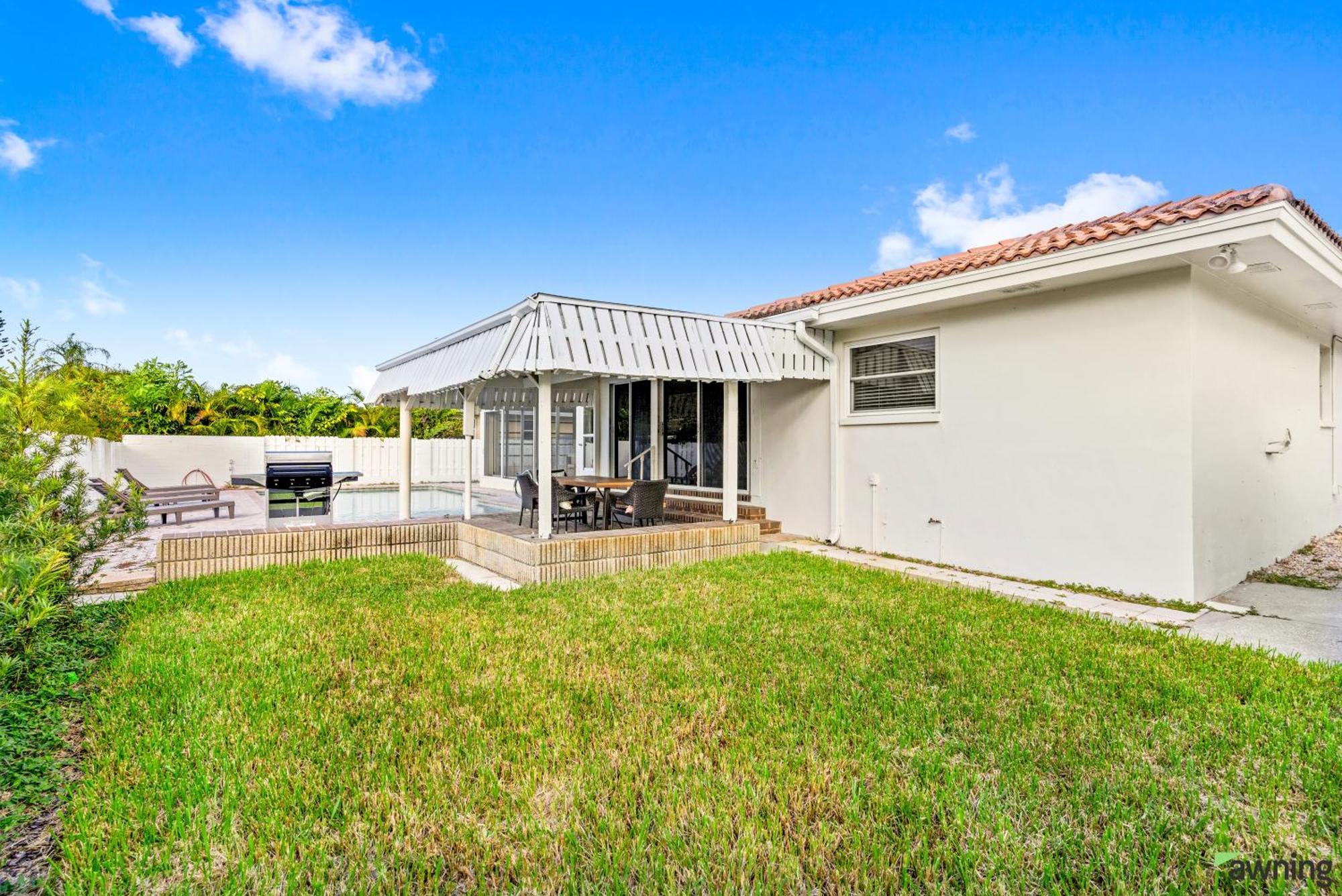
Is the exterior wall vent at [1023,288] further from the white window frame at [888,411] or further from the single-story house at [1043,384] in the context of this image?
the white window frame at [888,411]

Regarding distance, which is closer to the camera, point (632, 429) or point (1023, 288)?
point (1023, 288)

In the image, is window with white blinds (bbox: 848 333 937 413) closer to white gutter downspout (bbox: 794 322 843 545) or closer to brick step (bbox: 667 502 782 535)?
white gutter downspout (bbox: 794 322 843 545)

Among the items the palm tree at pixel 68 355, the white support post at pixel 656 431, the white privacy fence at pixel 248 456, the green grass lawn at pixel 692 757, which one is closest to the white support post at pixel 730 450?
the green grass lawn at pixel 692 757

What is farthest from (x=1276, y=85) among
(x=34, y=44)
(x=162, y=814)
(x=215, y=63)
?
(x=34, y=44)

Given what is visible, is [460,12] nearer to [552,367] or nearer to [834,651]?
[552,367]

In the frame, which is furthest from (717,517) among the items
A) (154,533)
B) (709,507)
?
(154,533)

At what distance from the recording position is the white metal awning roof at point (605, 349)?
296 inches

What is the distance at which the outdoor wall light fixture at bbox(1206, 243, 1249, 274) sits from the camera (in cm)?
611

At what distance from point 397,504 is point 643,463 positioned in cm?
756

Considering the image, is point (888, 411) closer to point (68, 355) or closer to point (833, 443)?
point (833, 443)

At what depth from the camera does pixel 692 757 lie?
344 cm

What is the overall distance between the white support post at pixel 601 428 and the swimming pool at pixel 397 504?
2201mm

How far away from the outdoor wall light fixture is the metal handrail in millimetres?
9360

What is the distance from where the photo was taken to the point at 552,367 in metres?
7.20
